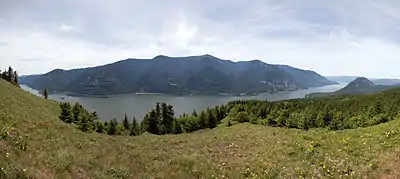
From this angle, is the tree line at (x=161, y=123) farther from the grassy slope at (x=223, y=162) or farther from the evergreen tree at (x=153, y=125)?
the grassy slope at (x=223, y=162)

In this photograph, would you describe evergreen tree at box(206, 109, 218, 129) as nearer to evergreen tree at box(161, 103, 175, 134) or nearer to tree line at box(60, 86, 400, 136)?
tree line at box(60, 86, 400, 136)

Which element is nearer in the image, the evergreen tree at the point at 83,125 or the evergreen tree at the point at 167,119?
the evergreen tree at the point at 83,125

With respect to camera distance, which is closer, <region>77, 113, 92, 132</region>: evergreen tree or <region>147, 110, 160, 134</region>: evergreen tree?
<region>77, 113, 92, 132</region>: evergreen tree

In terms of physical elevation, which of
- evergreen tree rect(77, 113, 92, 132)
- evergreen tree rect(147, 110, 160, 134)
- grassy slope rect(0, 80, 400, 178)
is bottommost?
evergreen tree rect(147, 110, 160, 134)

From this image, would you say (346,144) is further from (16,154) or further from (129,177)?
(16,154)

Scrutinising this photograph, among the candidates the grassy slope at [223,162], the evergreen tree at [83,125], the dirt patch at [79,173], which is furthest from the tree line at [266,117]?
the dirt patch at [79,173]

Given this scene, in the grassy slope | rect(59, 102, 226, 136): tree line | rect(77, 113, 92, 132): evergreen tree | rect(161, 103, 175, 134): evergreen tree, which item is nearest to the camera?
the grassy slope

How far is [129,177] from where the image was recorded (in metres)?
13.5

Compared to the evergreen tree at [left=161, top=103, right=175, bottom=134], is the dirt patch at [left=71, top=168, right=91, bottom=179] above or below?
above

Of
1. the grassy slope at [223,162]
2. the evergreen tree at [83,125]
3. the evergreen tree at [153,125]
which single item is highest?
the grassy slope at [223,162]

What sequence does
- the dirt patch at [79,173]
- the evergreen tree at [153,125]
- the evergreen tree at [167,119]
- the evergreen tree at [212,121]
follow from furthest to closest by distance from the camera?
the evergreen tree at [212,121], the evergreen tree at [167,119], the evergreen tree at [153,125], the dirt patch at [79,173]

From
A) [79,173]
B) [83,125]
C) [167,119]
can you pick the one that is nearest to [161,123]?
[167,119]

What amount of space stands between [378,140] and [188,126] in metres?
83.8

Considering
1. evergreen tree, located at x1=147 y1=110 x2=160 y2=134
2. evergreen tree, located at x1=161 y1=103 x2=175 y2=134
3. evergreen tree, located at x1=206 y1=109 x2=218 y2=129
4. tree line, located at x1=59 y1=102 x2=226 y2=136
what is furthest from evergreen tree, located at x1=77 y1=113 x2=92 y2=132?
evergreen tree, located at x1=206 y1=109 x2=218 y2=129
